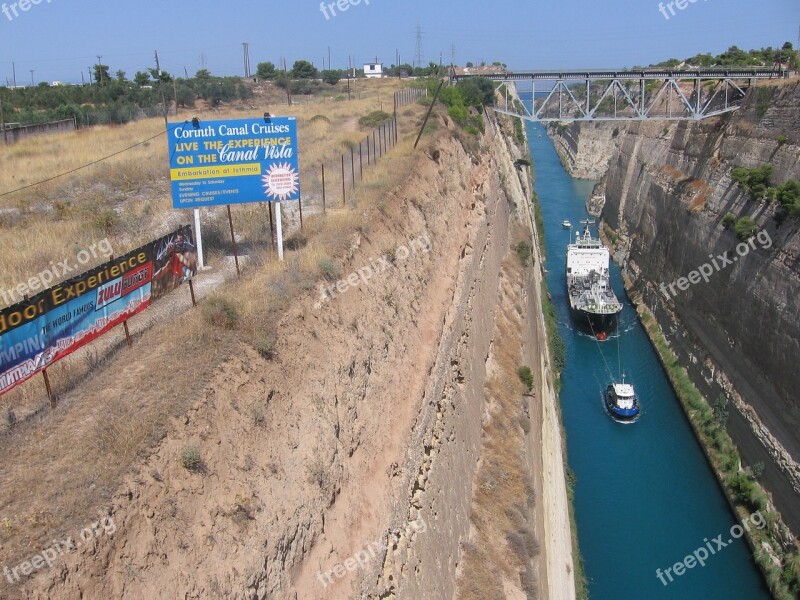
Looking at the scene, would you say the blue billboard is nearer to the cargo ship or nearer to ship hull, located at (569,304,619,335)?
ship hull, located at (569,304,619,335)

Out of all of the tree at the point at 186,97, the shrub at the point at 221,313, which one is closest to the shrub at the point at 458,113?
the tree at the point at 186,97

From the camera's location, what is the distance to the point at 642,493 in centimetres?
2386

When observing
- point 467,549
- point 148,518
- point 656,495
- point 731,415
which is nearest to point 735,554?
point 656,495

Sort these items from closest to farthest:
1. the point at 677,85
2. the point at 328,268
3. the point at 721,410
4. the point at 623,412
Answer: the point at 328,268, the point at 721,410, the point at 623,412, the point at 677,85

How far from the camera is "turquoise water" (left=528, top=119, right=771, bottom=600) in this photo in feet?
66.0

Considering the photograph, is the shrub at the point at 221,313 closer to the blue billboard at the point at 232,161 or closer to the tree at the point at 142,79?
the blue billboard at the point at 232,161

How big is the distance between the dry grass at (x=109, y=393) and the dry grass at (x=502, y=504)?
708 centimetres

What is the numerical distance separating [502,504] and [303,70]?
7985 centimetres

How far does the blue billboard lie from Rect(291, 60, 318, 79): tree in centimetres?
7683

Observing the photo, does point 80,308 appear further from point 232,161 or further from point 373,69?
point 373,69

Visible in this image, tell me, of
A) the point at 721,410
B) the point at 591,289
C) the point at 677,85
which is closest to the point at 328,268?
the point at 721,410

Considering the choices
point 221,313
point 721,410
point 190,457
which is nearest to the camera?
point 190,457

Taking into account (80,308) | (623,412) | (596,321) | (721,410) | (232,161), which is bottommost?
(623,412)

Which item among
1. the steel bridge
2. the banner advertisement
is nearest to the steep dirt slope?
the banner advertisement
